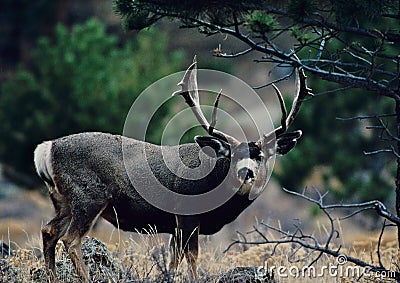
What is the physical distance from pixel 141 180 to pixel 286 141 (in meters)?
1.40

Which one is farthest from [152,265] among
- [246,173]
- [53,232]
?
[246,173]

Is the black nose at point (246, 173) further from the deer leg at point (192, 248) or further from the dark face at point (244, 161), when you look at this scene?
the deer leg at point (192, 248)

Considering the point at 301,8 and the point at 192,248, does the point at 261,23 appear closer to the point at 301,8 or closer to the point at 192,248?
the point at 301,8

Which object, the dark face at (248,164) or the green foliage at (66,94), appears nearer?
the dark face at (248,164)

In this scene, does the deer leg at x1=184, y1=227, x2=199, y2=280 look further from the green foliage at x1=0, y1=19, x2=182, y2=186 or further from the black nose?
the green foliage at x1=0, y1=19, x2=182, y2=186

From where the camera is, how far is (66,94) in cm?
1588

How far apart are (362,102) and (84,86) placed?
5658 millimetres

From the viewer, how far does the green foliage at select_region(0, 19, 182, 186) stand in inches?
610

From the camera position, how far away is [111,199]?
6.90m

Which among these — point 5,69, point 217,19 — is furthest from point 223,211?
point 5,69

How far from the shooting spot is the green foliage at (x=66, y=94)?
15.5 metres

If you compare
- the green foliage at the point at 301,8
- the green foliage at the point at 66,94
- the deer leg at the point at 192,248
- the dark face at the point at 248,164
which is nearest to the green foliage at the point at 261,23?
the green foliage at the point at 301,8

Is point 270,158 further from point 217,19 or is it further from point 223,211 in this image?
point 217,19

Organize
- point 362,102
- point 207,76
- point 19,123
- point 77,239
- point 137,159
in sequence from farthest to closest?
1. point 207,76
2. point 19,123
3. point 362,102
4. point 137,159
5. point 77,239
